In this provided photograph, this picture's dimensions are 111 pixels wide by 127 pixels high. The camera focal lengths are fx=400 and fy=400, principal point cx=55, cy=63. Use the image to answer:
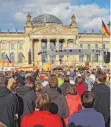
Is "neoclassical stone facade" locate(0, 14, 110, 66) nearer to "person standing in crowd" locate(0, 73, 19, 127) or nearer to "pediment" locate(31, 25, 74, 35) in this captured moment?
"pediment" locate(31, 25, 74, 35)

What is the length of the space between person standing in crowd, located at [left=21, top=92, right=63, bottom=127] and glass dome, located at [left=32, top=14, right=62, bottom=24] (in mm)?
95196

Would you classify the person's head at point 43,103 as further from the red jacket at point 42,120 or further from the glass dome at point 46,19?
the glass dome at point 46,19

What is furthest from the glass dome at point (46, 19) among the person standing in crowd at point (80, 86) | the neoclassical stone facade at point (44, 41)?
the person standing in crowd at point (80, 86)

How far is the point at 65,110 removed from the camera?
8.03 metres

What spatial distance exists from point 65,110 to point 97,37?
86.4 m

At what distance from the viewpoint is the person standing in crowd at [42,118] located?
570 centimetres

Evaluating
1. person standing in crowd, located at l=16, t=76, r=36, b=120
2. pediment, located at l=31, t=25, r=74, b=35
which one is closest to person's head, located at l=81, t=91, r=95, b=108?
person standing in crowd, located at l=16, t=76, r=36, b=120

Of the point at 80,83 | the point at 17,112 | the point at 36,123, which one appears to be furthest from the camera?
the point at 80,83

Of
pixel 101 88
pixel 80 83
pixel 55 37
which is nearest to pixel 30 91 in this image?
pixel 101 88

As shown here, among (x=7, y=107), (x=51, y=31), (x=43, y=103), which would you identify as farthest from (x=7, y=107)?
(x=51, y=31)

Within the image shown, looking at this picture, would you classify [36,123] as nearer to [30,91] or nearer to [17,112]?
[17,112]

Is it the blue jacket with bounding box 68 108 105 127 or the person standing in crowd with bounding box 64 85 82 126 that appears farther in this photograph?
the person standing in crowd with bounding box 64 85 82 126

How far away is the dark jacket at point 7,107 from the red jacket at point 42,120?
1641 millimetres

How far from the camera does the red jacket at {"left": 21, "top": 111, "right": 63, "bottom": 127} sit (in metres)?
5.70
